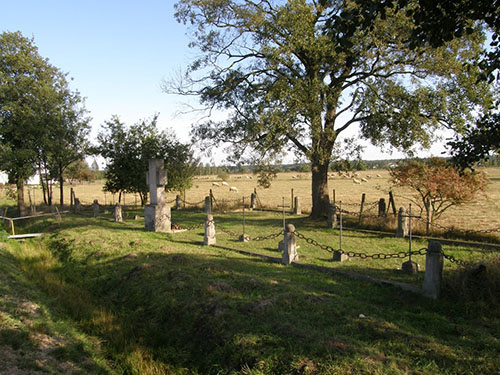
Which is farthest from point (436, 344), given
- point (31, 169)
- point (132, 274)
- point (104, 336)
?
point (31, 169)

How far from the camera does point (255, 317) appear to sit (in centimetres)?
555

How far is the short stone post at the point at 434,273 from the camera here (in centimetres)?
635

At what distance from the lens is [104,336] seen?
6609 millimetres

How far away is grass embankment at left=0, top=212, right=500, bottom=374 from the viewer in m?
4.37

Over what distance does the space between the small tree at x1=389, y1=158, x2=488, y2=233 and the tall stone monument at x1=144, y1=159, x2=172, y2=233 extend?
32.7 ft

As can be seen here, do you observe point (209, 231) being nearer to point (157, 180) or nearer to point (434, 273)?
point (157, 180)

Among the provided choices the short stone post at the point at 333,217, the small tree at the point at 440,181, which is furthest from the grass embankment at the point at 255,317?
the short stone post at the point at 333,217

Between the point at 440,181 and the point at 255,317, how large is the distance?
10.7m

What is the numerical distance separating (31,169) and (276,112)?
17375 mm

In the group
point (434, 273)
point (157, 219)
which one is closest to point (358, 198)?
point (157, 219)

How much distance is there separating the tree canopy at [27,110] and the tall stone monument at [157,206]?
32.9ft

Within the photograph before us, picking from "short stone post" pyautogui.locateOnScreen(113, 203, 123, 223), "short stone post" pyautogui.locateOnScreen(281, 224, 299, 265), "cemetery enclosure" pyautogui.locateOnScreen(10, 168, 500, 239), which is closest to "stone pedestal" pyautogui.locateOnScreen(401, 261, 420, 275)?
"short stone post" pyautogui.locateOnScreen(281, 224, 299, 265)

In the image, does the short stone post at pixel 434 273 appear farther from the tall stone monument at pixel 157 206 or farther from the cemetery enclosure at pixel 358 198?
the tall stone monument at pixel 157 206

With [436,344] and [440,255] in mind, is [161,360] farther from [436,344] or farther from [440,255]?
[440,255]
